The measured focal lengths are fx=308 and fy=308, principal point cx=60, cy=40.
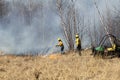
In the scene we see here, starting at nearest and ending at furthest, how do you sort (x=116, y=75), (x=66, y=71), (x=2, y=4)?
1. (x=116, y=75)
2. (x=66, y=71)
3. (x=2, y=4)

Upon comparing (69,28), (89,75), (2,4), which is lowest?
(89,75)

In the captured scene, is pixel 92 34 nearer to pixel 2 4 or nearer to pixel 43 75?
pixel 2 4

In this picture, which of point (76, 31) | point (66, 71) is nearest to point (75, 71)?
point (66, 71)

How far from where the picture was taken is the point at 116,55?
16.4 metres

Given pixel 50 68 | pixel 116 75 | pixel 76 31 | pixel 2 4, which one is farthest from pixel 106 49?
pixel 2 4

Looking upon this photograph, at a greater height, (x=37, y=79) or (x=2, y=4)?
(x=2, y=4)

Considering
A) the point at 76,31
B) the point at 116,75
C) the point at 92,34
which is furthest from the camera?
the point at 92,34

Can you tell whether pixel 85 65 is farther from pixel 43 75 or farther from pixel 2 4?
pixel 2 4

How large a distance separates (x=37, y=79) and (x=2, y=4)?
41.6 m

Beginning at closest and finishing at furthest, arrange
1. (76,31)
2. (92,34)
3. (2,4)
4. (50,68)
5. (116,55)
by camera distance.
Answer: (50,68) → (116,55) → (76,31) → (2,4) → (92,34)

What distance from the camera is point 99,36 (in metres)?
57.7

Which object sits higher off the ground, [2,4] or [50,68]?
[2,4]

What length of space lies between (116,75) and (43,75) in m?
2.42

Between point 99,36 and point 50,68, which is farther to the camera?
A: point 99,36
